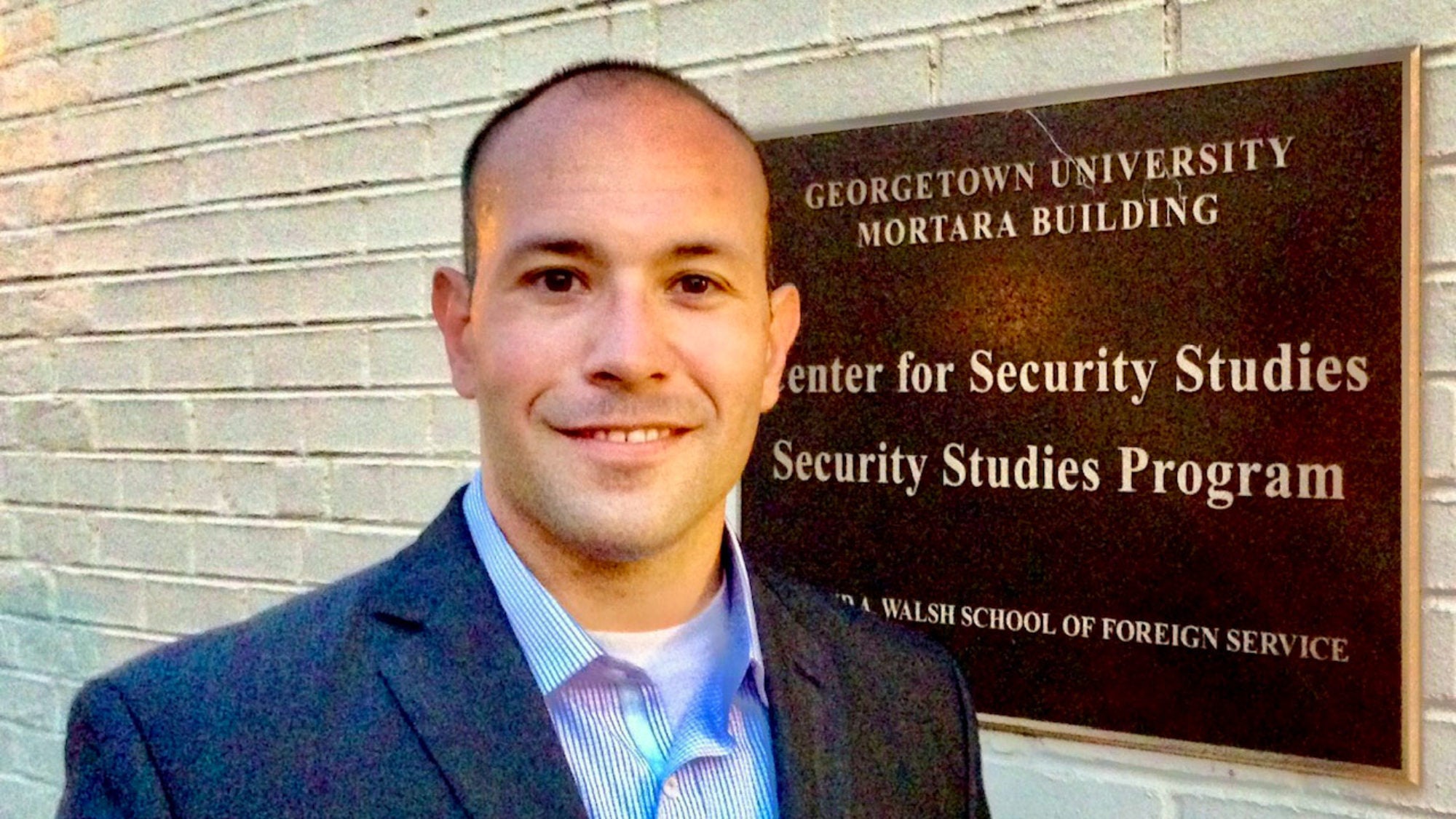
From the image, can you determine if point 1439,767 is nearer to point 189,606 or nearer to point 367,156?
point 367,156

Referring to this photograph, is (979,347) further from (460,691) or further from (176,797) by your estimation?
(176,797)

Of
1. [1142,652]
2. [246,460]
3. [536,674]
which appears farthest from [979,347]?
[246,460]

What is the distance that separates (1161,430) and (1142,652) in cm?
34


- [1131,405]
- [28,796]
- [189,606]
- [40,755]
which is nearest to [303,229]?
[189,606]

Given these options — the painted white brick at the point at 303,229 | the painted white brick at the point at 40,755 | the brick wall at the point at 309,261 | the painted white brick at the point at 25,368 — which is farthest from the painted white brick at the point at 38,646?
the painted white brick at the point at 303,229

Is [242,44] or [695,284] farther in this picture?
[242,44]

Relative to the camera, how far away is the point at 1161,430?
5.93 ft

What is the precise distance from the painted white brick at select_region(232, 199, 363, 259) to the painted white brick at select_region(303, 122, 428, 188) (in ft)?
0.20

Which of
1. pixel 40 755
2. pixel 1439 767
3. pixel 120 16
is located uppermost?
pixel 120 16

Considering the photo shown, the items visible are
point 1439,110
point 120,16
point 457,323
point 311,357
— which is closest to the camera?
point 457,323

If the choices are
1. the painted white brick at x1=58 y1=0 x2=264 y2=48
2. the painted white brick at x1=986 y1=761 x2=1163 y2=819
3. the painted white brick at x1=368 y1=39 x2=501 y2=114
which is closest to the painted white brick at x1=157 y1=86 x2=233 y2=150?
the painted white brick at x1=58 y1=0 x2=264 y2=48

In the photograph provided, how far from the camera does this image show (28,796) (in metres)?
3.14

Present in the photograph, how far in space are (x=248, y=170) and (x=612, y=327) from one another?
195 centimetres

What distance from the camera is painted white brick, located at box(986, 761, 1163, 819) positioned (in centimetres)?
189
